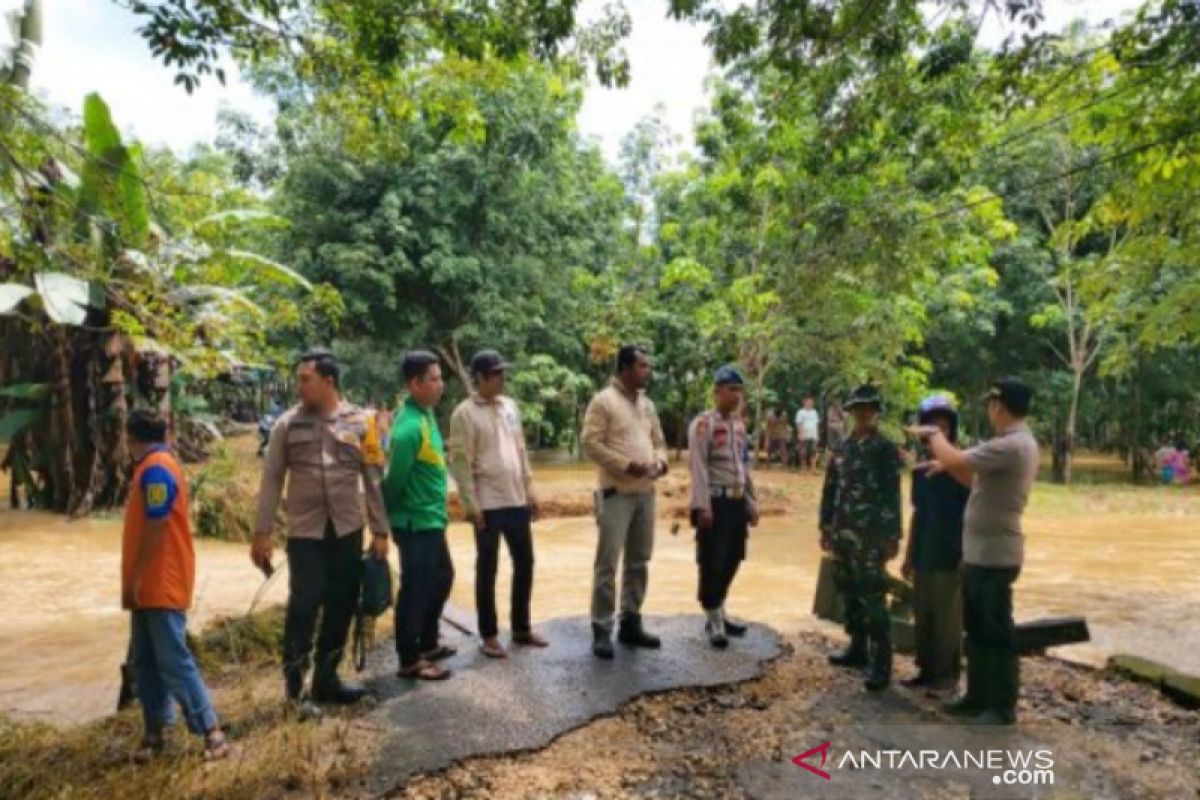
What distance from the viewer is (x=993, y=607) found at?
4.20m

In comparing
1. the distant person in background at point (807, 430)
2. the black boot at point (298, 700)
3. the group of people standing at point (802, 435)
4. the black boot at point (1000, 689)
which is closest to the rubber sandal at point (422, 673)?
the black boot at point (298, 700)

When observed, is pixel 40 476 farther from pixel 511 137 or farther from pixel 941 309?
pixel 941 309

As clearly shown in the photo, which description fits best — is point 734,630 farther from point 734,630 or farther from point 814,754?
point 814,754

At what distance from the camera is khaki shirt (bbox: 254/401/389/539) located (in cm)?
399

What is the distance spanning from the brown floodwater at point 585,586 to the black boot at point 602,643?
190 cm

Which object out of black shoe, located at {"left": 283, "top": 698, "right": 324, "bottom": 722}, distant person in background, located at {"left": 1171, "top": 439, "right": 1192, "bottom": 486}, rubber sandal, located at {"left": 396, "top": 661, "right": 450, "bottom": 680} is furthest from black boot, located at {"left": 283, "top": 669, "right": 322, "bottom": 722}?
distant person in background, located at {"left": 1171, "top": 439, "right": 1192, "bottom": 486}

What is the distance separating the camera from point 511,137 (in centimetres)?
1673

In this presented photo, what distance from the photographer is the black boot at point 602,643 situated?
4.86 metres

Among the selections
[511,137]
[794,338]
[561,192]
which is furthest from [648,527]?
[561,192]

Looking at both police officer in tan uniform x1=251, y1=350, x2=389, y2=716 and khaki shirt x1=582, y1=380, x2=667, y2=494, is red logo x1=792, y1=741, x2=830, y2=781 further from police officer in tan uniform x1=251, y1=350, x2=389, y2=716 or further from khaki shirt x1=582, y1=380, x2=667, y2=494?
police officer in tan uniform x1=251, y1=350, x2=389, y2=716

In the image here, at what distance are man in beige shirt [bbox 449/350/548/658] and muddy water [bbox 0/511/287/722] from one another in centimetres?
228

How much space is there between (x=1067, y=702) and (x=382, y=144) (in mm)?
6034

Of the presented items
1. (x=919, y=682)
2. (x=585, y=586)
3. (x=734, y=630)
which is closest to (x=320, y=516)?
(x=734, y=630)

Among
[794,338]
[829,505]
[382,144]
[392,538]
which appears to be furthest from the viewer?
[794,338]
